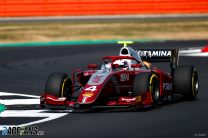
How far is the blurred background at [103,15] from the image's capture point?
38.7m

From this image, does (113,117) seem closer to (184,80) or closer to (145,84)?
(145,84)

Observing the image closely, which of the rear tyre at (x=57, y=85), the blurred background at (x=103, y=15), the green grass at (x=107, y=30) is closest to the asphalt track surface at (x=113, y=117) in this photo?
the rear tyre at (x=57, y=85)

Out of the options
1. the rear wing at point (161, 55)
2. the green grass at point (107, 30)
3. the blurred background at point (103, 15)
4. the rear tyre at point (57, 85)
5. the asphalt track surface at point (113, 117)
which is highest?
the blurred background at point (103, 15)

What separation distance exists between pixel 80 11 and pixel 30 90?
24.9 metres

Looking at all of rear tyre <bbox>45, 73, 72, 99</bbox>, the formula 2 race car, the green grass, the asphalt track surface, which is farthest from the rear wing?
the green grass

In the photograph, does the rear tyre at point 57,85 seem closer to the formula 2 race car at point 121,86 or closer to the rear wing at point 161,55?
the formula 2 race car at point 121,86

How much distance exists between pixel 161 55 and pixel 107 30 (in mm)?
21273

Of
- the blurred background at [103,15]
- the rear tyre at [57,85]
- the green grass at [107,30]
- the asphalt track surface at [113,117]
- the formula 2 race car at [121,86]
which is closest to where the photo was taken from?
the asphalt track surface at [113,117]

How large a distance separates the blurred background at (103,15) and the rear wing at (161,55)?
2116 cm

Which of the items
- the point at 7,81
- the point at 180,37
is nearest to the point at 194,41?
the point at 180,37

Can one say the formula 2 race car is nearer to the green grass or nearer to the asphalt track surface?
the asphalt track surface

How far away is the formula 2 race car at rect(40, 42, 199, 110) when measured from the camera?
13.7m

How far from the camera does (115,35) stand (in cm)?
3578

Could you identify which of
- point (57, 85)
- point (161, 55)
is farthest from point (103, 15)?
point (57, 85)
